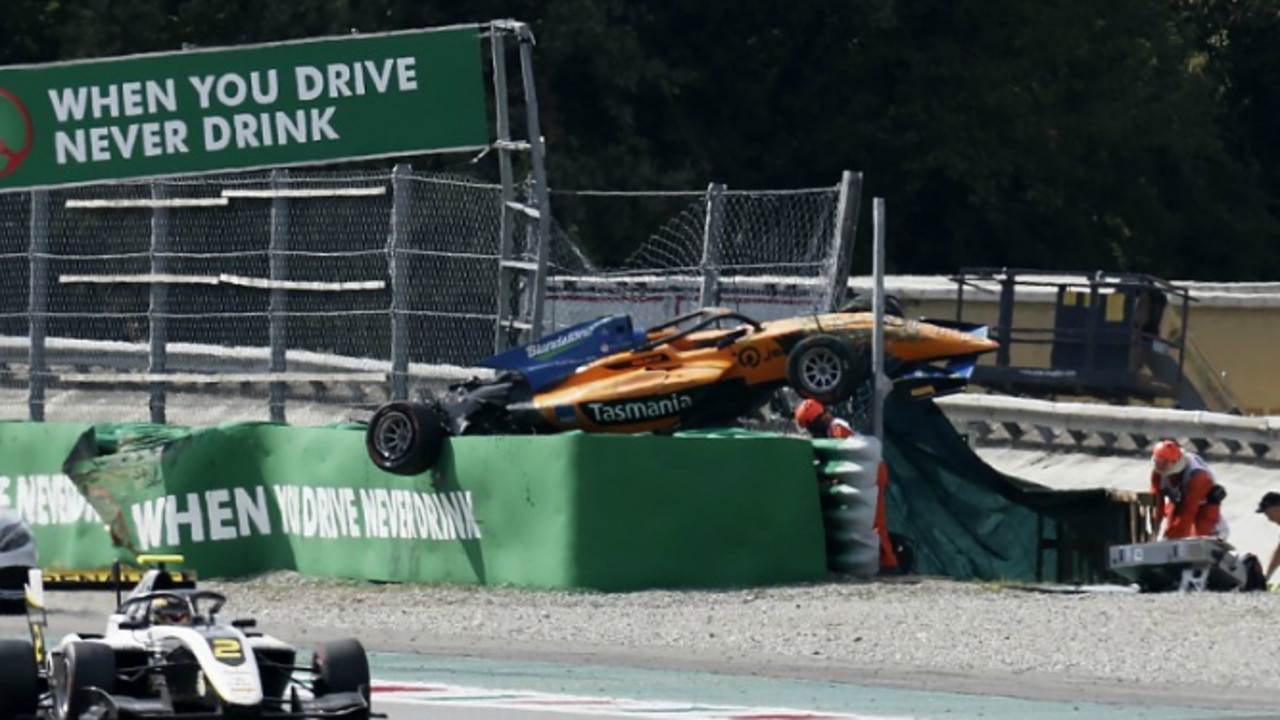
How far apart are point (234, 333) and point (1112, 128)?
3011 centimetres

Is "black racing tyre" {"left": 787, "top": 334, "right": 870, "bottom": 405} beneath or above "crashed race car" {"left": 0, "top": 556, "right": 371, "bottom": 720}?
above

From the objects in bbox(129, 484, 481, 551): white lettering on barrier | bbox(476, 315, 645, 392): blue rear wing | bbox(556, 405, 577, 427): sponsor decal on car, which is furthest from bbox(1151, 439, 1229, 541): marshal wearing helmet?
bbox(129, 484, 481, 551): white lettering on barrier

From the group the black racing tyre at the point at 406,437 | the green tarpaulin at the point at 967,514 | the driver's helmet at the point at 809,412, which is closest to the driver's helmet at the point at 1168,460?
the green tarpaulin at the point at 967,514

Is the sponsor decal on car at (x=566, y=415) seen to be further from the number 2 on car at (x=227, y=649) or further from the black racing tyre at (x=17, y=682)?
the number 2 on car at (x=227, y=649)

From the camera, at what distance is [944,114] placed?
4519 centimetres

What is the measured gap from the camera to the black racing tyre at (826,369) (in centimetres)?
1714

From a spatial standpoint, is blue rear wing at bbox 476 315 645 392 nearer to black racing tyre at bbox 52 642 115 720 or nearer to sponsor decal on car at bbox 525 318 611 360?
sponsor decal on car at bbox 525 318 611 360

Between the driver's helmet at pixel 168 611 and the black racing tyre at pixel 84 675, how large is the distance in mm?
247

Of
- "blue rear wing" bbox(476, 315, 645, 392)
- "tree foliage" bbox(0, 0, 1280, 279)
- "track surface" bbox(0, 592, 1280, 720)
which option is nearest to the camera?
"track surface" bbox(0, 592, 1280, 720)

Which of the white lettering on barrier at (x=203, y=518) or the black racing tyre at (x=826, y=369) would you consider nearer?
the black racing tyre at (x=826, y=369)

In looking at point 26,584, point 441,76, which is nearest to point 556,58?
point 441,76

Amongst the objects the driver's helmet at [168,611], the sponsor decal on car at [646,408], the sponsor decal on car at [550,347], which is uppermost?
the sponsor decal on car at [550,347]

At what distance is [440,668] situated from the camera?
13250mm

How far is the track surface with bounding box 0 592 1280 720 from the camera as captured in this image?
11.4 metres
